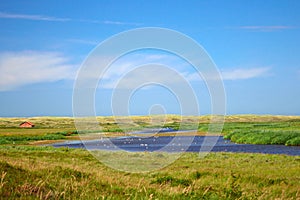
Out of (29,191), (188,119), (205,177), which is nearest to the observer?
(29,191)

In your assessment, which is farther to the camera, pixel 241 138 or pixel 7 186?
pixel 241 138

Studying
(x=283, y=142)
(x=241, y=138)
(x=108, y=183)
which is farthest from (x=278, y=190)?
(x=241, y=138)

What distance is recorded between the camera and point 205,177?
672 inches

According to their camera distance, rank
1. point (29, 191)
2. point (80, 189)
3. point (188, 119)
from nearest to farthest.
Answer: point (29, 191) < point (80, 189) < point (188, 119)

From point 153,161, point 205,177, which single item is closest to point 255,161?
point 153,161

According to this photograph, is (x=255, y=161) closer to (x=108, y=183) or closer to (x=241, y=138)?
(x=108, y=183)

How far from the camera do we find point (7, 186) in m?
6.73

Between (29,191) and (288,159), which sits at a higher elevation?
(29,191)

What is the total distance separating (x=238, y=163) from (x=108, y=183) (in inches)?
737

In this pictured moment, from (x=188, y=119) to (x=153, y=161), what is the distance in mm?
155419

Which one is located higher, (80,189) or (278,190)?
(80,189)

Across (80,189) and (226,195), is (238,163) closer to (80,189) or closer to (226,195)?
(226,195)

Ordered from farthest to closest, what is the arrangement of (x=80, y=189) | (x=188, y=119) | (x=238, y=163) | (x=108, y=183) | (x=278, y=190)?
(x=188, y=119)
(x=238, y=163)
(x=278, y=190)
(x=108, y=183)
(x=80, y=189)

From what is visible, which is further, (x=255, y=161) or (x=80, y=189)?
(x=255, y=161)
